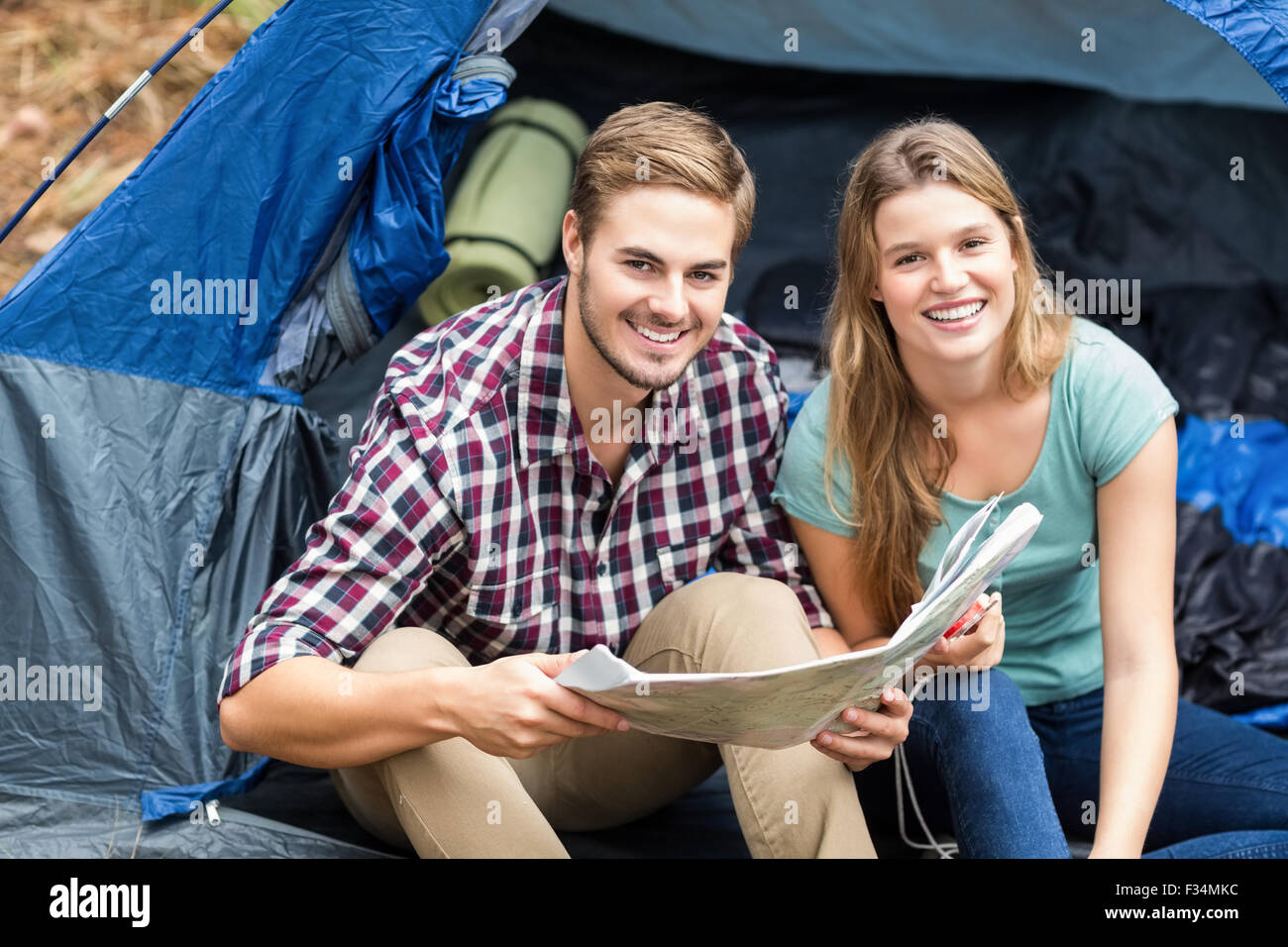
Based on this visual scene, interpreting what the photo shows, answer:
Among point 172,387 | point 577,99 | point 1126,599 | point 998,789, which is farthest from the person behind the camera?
point 577,99

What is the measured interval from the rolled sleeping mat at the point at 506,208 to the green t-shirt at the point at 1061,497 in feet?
2.36

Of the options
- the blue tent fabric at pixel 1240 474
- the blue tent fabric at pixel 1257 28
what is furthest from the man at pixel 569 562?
the blue tent fabric at pixel 1240 474

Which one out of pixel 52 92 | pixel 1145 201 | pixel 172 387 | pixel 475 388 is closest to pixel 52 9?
pixel 52 92

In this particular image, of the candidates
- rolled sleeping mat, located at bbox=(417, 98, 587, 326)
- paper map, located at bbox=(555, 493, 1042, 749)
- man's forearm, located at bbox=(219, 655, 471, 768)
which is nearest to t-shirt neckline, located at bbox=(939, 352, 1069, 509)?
paper map, located at bbox=(555, 493, 1042, 749)

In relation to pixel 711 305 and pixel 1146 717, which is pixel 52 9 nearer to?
pixel 711 305

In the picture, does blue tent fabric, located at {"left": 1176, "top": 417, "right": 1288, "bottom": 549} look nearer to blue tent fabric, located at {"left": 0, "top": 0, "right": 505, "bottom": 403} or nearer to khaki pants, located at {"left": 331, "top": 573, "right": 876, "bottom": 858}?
khaki pants, located at {"left": 331, "top": 573, "right": 876, "bottom": 858}

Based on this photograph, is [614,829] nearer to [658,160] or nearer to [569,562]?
[569,562]

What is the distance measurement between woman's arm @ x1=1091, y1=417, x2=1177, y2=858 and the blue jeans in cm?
6

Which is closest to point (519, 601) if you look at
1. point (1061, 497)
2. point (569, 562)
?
point (569, 562)

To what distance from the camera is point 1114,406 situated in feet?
4.40

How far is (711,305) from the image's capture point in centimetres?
130
